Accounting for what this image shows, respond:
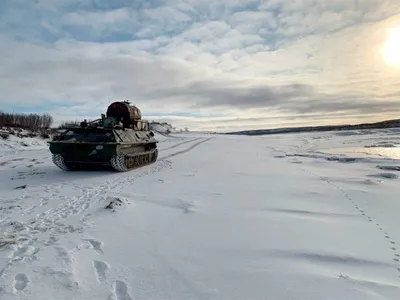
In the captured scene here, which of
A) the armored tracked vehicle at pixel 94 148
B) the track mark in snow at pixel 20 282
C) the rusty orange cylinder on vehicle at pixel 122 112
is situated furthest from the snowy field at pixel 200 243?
the rusty orange cylinder on vehicle at pixel 122 112

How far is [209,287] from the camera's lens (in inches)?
128

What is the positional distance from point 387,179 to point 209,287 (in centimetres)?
834

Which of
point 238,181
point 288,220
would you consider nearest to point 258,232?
point 288,220

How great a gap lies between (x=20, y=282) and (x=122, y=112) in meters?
12.5

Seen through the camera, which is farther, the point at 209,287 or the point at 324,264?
the point at 324,264

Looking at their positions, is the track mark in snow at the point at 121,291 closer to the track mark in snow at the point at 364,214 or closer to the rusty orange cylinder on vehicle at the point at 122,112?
the track mark in snow at the point at 364,214

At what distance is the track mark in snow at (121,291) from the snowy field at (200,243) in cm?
2

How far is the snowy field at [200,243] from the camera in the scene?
3244 mm

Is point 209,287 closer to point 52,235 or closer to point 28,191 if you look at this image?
point 52,235

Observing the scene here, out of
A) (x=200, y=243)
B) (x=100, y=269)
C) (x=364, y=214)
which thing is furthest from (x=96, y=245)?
(x=364, y=214)

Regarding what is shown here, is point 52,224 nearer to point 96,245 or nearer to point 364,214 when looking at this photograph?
point 96,245

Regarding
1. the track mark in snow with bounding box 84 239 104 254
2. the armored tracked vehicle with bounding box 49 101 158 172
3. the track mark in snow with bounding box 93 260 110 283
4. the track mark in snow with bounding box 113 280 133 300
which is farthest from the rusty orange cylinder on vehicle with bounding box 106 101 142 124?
the track mark in snow with bounding box 113 280 133 300

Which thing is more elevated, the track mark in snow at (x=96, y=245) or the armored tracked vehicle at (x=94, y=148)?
the armored tracked vehicle at (x=94, y=148)

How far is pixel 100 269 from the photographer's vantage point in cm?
363
